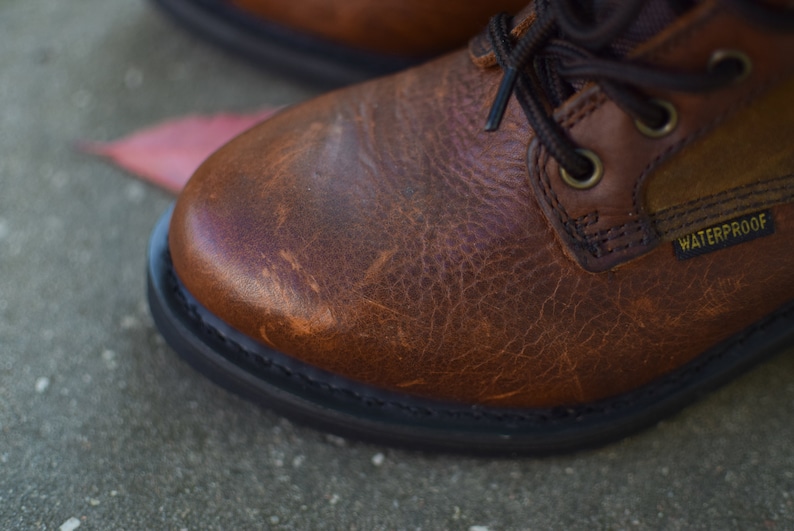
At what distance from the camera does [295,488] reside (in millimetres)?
915

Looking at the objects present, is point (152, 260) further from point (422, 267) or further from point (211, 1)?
point (211, 1)

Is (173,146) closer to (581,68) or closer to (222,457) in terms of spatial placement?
(222,457)

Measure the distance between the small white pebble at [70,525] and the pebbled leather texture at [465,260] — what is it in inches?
11.9

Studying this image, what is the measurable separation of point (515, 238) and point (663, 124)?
19 centimetres

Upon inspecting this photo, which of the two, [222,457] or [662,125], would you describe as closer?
[662,125]

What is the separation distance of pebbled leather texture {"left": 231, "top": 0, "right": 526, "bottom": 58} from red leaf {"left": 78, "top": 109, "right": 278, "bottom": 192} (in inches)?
7.4

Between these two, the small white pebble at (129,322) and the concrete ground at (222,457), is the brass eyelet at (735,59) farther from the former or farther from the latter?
the small white pebble at (129,322)

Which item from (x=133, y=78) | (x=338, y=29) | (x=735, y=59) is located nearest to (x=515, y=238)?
(x=735, y=59)

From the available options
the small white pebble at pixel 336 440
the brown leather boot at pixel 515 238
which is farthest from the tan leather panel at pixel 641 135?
the small white pebble at pixel 336 440

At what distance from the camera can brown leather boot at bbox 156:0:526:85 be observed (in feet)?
4.12

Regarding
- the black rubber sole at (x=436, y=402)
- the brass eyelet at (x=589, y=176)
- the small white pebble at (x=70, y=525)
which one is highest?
the brass eyelet at (x=589, y=176)

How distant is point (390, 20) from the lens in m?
1.29

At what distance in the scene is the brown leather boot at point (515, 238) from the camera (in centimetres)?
70

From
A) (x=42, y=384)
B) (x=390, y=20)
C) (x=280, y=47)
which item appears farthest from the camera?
(x=280, y=47)
